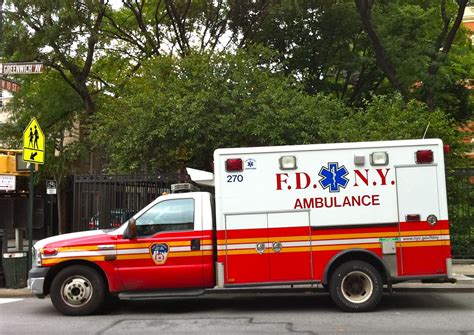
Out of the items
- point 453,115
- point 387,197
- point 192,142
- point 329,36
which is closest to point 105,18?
point 329,36

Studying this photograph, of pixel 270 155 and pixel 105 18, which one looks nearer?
pixel 270 155

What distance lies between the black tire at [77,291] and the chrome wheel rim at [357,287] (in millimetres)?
3891

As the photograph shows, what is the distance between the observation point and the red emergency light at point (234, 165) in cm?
843

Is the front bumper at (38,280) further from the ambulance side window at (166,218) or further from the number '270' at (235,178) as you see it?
the number '270' at (235,178)

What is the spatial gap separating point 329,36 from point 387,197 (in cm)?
1605

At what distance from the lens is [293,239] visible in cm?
828

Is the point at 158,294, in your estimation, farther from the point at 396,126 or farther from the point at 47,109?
the point at 47,109

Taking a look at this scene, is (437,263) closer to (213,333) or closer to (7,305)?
(213,333)

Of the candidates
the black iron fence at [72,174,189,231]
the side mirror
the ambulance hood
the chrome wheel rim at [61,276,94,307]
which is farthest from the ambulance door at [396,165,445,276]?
the black iron fence at [72,174,189,231]

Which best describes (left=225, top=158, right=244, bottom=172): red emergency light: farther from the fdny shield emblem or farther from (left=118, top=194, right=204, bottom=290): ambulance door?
the fdny shield emblem

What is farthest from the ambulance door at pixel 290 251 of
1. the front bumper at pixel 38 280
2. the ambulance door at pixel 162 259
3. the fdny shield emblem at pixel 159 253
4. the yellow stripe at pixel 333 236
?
the front bumper at pixel 38 280

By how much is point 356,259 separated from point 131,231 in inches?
143

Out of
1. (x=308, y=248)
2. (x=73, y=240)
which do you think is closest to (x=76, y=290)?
(x=73, y=240)

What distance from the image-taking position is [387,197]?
328 inches
